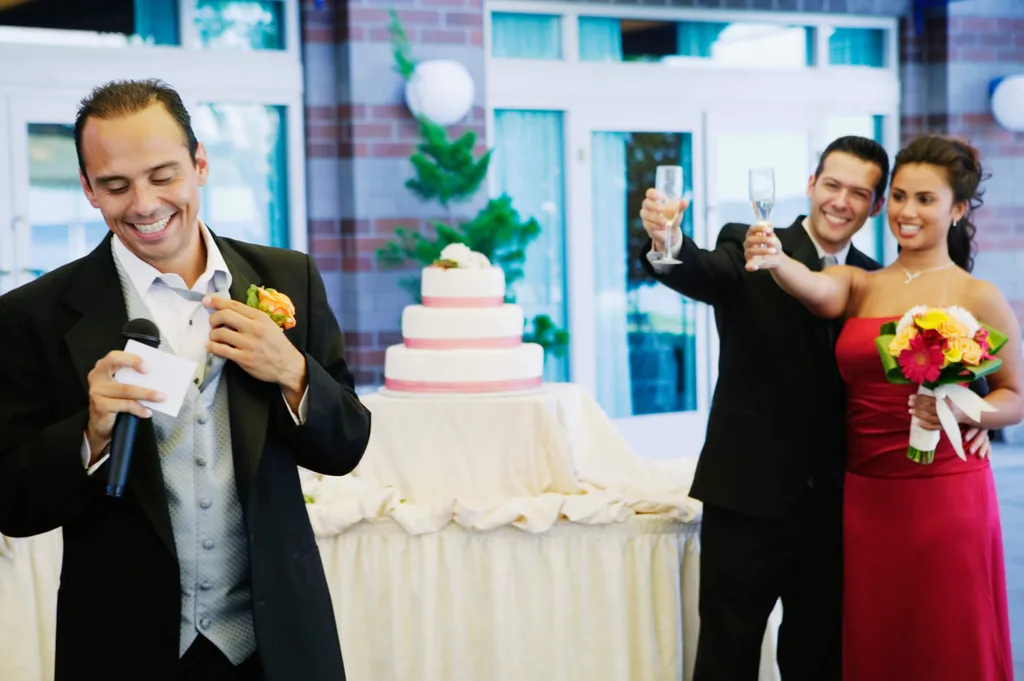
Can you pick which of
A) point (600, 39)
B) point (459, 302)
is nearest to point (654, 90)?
point (600, 39)

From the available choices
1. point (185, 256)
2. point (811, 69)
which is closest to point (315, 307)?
point (185, 256)

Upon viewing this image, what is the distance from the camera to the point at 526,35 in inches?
302

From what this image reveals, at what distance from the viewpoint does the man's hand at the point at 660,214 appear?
9.16ft

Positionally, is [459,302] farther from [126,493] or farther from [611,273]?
[611,273]

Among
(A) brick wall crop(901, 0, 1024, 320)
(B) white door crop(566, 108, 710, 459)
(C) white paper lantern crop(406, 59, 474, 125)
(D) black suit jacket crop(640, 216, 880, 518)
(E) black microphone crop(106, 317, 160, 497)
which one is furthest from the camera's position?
(A) brick wall crop(901, 0, 1024, 320)

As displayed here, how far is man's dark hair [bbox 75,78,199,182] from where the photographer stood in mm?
1695

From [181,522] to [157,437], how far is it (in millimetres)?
127

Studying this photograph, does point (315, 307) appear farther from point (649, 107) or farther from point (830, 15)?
point (830, 15)

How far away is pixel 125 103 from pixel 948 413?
6.46 feet

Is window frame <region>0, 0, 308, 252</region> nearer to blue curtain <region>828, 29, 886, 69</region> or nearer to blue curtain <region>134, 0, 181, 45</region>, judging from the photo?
blue curtain <region>134, 0, 181, 45</region>

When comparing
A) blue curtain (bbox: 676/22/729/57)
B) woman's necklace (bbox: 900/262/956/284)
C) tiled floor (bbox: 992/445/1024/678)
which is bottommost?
tiled floor (bbox: 992/445/1024/678)

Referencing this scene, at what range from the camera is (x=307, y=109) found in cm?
696

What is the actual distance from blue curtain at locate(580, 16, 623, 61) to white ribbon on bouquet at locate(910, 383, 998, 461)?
536 centimetres

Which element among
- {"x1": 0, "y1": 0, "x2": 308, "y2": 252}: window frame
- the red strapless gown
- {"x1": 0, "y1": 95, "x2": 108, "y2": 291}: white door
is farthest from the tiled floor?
{"x1": 0, "y1": 95, "x2": 108, "y2": 291}: white door
